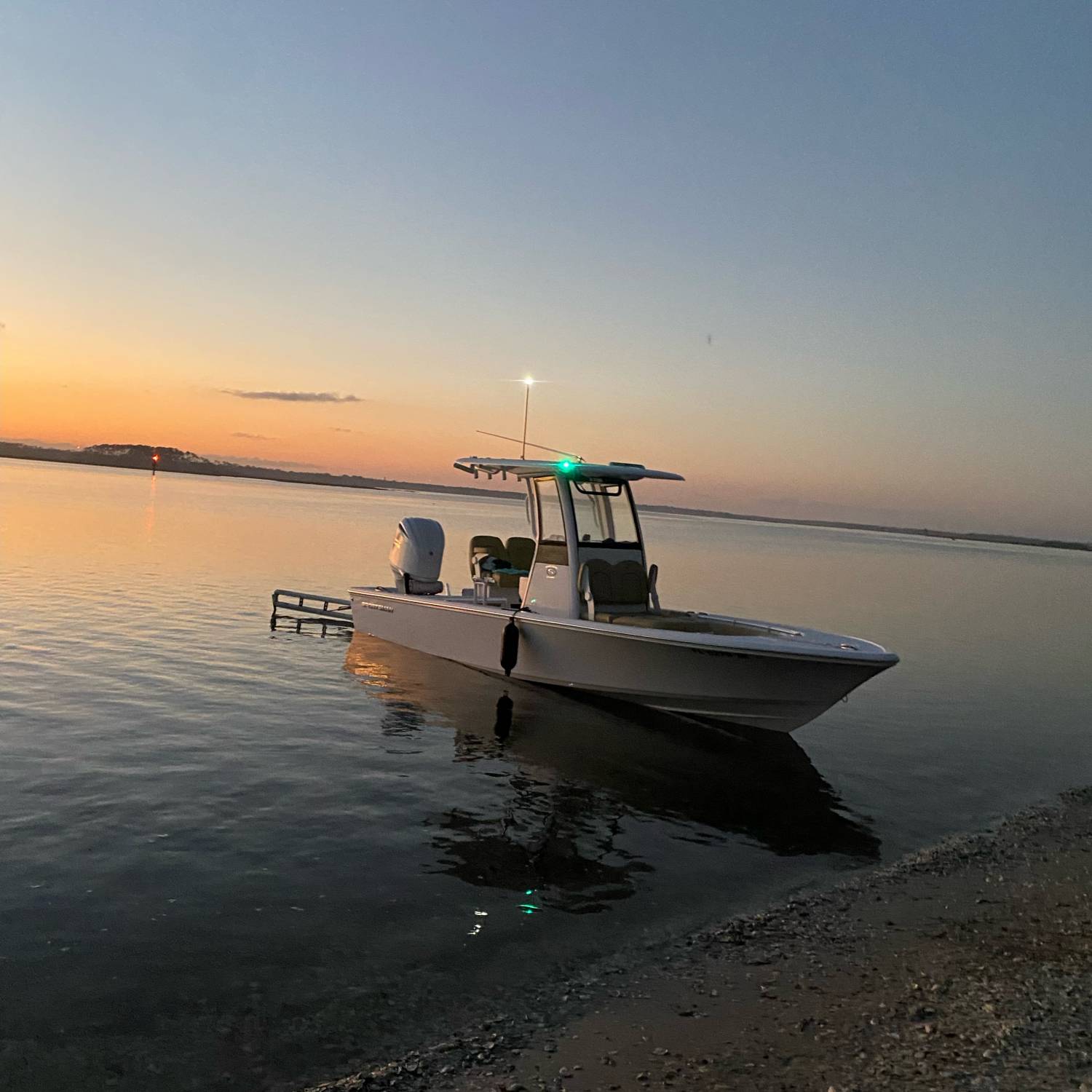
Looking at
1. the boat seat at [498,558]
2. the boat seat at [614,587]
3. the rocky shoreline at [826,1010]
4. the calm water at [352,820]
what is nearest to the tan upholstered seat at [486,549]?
the boat seat at [498,558]

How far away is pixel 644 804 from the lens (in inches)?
381

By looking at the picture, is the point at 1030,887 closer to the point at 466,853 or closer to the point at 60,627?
the point at 466,853

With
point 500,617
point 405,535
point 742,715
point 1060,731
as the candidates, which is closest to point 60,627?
point 405,535

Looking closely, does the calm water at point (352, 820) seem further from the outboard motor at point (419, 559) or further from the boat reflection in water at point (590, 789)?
the outboard motor at point (419, 559)

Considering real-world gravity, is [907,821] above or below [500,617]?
below

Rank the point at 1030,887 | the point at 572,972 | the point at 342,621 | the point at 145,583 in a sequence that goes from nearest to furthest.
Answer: the point at 572,972 < the point at 1030,887 < the point at 342,621 < the point at 145,583

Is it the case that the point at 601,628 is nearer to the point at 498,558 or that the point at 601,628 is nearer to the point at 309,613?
the point at 498,558

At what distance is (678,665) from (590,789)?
263 centimetres

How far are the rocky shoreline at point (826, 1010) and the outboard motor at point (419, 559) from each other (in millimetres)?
10573

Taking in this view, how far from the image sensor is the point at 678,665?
12.2 metres

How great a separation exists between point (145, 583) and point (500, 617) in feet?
49.7

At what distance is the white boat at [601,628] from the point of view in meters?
11.5

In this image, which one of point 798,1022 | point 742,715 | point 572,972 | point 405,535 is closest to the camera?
point 798,1022

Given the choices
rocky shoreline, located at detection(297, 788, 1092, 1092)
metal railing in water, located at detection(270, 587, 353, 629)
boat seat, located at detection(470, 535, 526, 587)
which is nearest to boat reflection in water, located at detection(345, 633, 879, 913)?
rocky shoreline, located at detection(297, 788, 1092, 1092)
